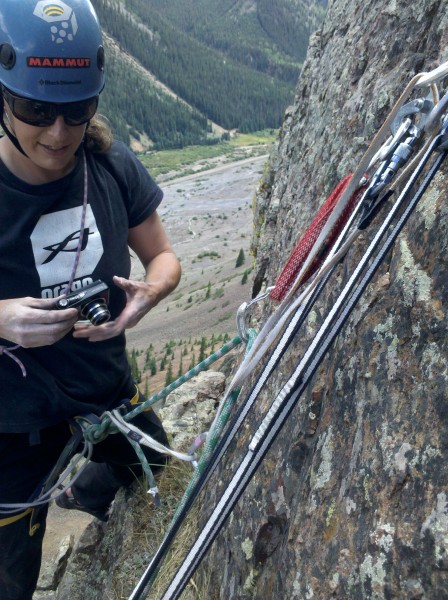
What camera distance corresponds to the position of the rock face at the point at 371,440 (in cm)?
154

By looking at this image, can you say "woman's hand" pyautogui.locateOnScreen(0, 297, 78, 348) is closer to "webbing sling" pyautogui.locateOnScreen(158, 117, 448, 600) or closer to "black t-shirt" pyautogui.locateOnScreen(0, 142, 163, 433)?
"black t-shirt" pyautogui.locateOnScreen(0, 142, 163, 433)

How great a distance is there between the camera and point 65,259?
106 inches

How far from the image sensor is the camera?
8.25 ft

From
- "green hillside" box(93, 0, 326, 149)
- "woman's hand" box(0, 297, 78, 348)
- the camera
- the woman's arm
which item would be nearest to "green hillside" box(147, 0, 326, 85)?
"green hillside" box(93, 0, 326, 149)

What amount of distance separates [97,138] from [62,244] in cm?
52

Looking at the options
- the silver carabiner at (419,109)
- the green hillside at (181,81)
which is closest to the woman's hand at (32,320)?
the silver carabiner at (419,109)

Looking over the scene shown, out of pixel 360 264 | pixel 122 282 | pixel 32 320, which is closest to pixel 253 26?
pixel 122 282

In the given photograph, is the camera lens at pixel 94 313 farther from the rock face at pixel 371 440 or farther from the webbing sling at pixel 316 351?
the webbing sling at pixel 316 351

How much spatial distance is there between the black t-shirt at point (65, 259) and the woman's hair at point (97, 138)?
0.04 metres

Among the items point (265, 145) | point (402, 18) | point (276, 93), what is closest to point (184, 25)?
point (276, 93)

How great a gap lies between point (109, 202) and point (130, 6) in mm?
164278

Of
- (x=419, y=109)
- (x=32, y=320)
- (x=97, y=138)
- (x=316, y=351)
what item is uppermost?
(x=419, y=109)

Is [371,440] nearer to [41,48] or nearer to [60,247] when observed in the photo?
[60,247]

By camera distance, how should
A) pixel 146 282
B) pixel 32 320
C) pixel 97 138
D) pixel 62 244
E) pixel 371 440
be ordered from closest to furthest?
pixel 371 440, pixel 32 320, pixel 62 244, pixel 97 138, pixel 146 282
